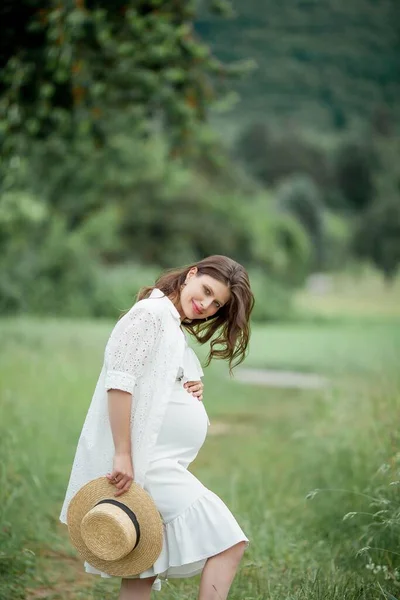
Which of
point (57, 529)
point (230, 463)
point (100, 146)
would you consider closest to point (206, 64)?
point (100, 146)

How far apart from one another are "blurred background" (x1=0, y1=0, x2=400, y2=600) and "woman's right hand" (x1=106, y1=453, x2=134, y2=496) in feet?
3.05

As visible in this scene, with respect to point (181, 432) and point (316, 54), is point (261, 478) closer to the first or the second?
point (181, 432)

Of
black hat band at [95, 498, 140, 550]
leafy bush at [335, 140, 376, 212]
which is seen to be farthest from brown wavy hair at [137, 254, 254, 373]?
leafy bush at [335, 140, 376, 212]

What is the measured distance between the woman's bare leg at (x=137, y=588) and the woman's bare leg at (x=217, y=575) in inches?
7.9

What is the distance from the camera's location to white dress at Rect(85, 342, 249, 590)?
114 inches

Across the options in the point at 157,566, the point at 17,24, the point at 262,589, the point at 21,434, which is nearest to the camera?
the point at 157,566

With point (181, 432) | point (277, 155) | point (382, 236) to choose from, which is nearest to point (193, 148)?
point (181, 432)

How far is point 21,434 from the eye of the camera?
6.34 meters

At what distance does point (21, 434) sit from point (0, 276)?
14489mm

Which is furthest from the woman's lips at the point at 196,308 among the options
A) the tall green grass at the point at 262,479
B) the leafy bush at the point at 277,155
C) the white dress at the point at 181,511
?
the leafy bush at the point at 277,155

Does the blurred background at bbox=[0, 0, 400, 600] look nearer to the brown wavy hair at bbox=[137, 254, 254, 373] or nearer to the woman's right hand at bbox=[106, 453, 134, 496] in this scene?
the brown wavy hair at bbox=[137, 254, 254, 373]

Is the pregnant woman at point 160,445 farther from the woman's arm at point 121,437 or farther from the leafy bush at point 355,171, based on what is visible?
the leafy bush at point 355,171

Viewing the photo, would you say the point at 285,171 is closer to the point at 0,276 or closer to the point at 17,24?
the point at 0,276

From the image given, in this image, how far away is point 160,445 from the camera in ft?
9.81
